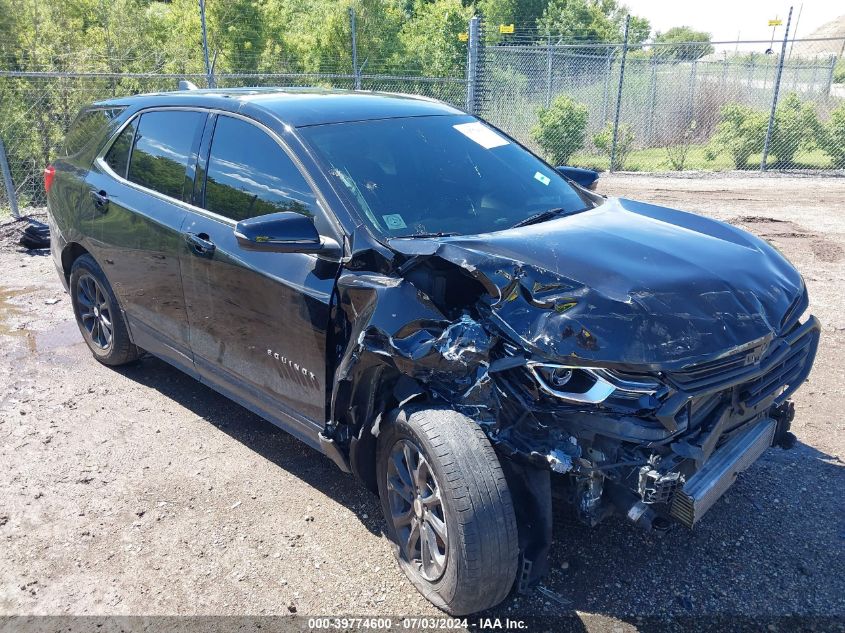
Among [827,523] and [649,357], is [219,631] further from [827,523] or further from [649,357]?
[827,523]

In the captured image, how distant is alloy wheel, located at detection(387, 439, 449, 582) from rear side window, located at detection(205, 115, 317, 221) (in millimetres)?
1194

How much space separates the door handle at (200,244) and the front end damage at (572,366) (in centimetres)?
99

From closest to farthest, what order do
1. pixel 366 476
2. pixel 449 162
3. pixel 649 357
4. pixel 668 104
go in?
pixel 649 357
pixel 366 476
pixel 449 162
pixel 668 104

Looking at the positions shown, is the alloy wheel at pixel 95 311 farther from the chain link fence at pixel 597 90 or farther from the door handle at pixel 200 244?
the chain link fence at pixel 597 90

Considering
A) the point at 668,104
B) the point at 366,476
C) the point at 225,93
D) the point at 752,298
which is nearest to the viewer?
the point at 752,298

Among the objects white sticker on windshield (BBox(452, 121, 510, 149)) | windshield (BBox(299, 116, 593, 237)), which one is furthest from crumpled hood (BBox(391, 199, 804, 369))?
white sticker on windshield (BBox(452, 121, 510, 149))

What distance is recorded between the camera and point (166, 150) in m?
4.10

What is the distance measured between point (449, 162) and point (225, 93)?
1420mm

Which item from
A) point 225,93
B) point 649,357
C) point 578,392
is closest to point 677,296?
point 649,357

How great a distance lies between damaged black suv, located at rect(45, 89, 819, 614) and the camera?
8.14ft

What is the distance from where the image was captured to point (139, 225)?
4.12 meters

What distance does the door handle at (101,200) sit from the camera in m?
4.48

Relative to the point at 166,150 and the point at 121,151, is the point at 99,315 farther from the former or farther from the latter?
the point at 166,150

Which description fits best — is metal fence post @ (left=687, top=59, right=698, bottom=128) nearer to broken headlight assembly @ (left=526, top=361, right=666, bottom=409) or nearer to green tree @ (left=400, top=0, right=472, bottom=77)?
green tree @ (left=400, top=0, right=472, bottom=77)
